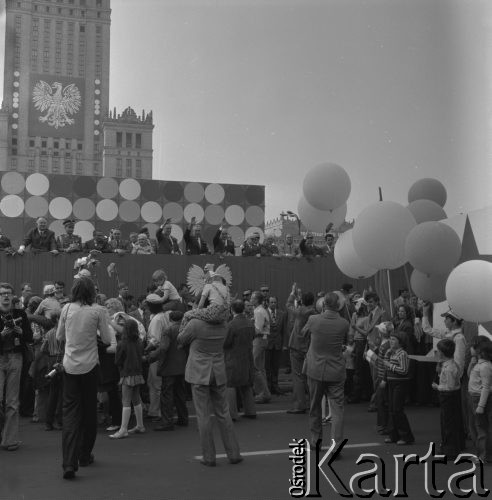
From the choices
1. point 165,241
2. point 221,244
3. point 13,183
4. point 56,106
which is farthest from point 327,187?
point 56,106

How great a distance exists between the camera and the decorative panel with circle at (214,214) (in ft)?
64.2

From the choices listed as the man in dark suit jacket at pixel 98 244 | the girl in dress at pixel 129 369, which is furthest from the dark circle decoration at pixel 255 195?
the girl in dress at pixel 129 369

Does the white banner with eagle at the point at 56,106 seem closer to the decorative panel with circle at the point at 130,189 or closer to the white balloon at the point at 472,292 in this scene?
the decorative panel with circle at the point at 130,189

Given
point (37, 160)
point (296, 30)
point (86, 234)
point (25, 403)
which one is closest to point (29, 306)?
point (25, 403)

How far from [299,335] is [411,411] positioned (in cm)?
198

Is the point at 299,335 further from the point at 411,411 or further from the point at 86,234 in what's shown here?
the point at 86,234

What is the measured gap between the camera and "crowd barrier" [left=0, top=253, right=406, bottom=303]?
13.2 m

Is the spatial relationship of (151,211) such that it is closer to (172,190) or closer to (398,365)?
(172,190)

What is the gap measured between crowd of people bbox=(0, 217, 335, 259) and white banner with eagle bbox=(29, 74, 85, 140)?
3822 inches

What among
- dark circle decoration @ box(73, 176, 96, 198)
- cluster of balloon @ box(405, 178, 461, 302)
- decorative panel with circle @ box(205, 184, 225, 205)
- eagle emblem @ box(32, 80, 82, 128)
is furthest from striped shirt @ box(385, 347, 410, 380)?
eagle emblem @ box(32, 80, 82, 128)

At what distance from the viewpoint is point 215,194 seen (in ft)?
64.4

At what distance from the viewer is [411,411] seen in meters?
10.2

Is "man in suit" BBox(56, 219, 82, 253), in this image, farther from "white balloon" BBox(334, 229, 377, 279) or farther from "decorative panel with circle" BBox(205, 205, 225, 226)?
"decorative panel with circle" BBox(205, 205, 225, 226)

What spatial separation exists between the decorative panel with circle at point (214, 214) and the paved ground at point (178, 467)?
36.6 feet
